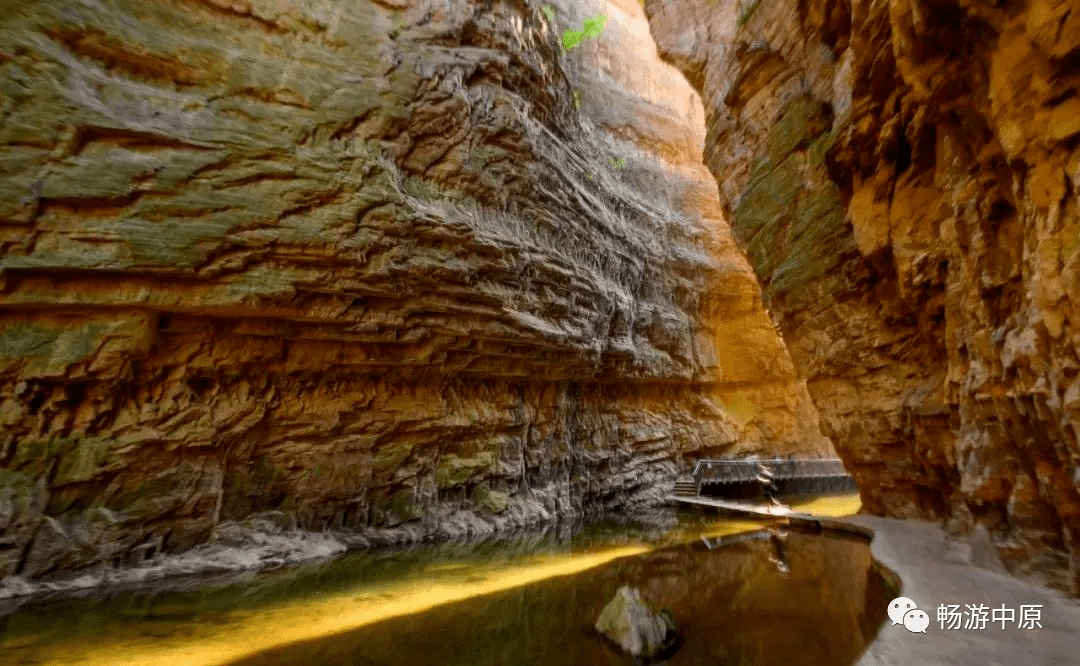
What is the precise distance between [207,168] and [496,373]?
27.6ft

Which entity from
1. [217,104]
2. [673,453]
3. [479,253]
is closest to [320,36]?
[217,104]

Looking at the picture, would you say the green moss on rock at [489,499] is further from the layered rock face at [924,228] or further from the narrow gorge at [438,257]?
the layered rock face at [924,228]

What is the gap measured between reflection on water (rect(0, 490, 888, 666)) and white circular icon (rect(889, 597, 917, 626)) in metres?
0.94

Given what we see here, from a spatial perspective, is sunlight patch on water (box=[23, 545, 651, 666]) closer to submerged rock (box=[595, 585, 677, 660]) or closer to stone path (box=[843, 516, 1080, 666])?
submerged rock (box=[595, 585, 677, 660])

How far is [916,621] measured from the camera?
4.70 meters

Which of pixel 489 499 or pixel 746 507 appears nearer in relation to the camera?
pixel 489 499

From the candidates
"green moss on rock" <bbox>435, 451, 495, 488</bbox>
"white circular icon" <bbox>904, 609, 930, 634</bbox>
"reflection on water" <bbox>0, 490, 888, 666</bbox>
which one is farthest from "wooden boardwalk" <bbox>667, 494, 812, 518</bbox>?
"white circular icon" <bbox>904, 609, 930, 634</bbox>

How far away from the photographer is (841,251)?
35.1 ft

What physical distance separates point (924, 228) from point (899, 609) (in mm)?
6153

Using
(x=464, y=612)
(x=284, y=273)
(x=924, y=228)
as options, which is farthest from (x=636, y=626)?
(x=284, y=273)

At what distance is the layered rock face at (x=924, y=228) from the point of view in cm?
487

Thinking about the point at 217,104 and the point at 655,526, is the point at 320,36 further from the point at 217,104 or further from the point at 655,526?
the point at 655,526

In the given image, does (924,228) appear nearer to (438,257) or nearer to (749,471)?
(438,257)

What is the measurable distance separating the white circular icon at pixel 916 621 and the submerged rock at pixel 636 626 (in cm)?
246
